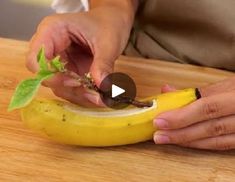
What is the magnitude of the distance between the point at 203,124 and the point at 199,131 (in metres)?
0.01

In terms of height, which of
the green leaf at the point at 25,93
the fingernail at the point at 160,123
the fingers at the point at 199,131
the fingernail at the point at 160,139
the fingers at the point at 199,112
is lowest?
the fingernail at the point at 160,139

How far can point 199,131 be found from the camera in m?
0.72

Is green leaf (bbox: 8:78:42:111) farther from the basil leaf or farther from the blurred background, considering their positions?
the blurred background

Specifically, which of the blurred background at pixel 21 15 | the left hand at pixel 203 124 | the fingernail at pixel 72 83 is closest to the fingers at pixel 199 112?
the left hand at pixel 203 124

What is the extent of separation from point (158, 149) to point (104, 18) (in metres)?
0.26

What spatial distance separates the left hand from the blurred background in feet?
3.79

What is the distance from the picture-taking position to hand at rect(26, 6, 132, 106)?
2.39 feet

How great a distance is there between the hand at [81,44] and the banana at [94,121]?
0.08 feet

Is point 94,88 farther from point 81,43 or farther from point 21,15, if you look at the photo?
point 21,15

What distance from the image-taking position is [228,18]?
949 millimetres

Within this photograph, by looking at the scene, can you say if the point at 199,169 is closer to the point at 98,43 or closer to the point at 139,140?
the point at 139,140

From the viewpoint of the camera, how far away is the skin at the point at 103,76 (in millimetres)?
710

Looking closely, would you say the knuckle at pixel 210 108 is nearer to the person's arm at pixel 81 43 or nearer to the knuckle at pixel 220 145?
the knuckle at pixel 220 145

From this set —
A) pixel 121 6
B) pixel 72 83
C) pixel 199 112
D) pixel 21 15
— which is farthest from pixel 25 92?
pixel 21 15
